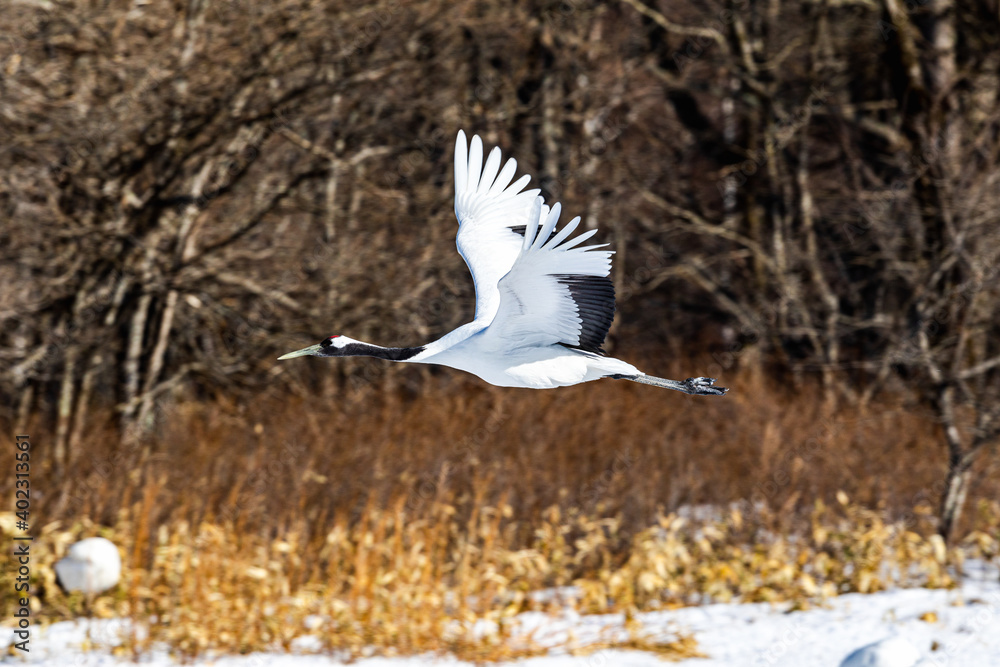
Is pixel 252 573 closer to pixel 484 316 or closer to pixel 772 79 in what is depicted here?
pixel 484 316

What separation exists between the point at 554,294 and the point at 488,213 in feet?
3.62

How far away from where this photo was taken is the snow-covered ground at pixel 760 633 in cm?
589

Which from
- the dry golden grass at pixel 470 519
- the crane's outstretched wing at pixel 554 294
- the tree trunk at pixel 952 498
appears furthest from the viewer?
the tree trunk at pixel 952 498

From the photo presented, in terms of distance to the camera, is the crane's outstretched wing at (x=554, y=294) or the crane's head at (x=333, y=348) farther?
the crane's head at (x=333, y=348)

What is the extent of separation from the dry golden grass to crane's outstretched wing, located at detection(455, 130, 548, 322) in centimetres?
222

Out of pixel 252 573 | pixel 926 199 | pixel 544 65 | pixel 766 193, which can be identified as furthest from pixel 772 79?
pixel 252 573

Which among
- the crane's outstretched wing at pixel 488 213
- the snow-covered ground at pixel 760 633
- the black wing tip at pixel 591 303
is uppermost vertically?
the crane's outstretched wing at pixel 488 213

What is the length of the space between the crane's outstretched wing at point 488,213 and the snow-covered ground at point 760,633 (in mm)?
2338

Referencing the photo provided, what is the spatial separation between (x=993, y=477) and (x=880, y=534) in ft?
4.48

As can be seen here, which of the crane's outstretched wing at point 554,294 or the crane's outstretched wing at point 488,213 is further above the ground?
the crane's outstretched wing at point 488,213

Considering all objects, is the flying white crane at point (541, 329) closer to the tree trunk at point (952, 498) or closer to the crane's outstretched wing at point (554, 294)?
the crane's outstretched wing at point (554, 294)

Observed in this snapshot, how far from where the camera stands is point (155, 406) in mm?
8859

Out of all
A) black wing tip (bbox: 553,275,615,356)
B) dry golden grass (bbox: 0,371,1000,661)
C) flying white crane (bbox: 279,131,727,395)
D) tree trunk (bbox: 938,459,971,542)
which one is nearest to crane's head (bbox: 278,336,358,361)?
flying white crane (bbox: 279,131,727,395)

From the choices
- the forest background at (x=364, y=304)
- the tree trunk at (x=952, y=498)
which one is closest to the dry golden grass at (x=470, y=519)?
the forest background at (x=364, y=304)
